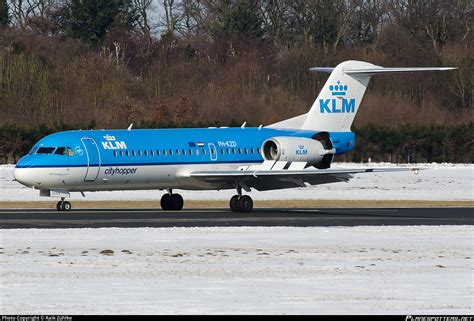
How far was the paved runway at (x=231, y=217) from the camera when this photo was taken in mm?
32469

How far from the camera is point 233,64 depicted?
7044 centimetres

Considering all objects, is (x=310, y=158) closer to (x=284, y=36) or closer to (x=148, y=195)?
(x=148, y=195)

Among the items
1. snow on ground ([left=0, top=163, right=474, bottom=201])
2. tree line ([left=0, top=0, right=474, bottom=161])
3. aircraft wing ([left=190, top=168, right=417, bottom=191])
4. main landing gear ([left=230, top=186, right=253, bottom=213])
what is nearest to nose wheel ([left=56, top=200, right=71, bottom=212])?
aircraft wing ([left=190, top=168, right=417, bottom=191])

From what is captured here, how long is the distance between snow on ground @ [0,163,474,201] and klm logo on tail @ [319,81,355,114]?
600 centimetres

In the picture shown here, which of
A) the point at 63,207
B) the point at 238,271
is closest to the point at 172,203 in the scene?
the point at 63,207

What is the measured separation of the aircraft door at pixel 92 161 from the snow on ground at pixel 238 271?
28.8ft

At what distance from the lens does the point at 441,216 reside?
36.7 m

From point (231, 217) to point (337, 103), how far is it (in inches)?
358

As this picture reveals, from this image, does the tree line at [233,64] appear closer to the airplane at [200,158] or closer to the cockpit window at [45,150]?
the airplane at [200,158]

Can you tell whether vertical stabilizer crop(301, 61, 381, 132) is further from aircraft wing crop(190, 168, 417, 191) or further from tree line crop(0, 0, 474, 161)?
tree line crop(0, 0, 474, 161)

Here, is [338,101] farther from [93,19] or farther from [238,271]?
[93,19]

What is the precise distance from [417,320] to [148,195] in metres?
33.6

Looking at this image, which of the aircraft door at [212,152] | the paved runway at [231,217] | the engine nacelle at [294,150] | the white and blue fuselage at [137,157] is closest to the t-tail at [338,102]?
the white and blue fuselage at [137,157]

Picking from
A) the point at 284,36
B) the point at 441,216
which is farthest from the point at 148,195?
the point at 284,36
